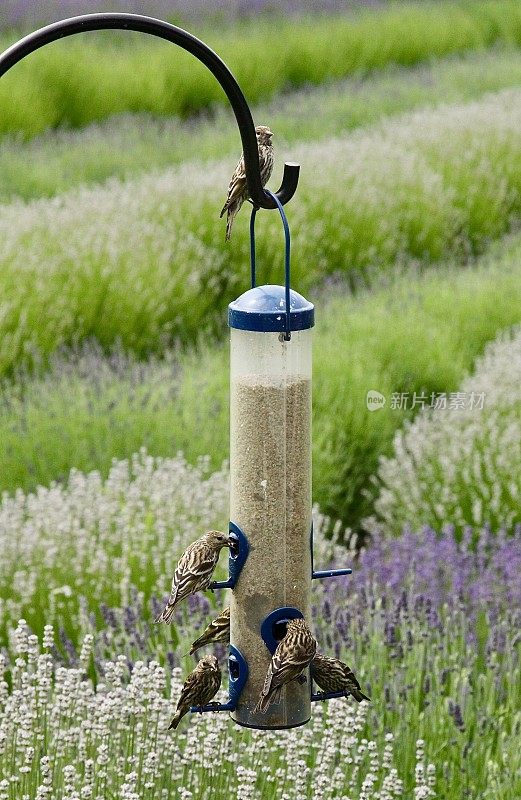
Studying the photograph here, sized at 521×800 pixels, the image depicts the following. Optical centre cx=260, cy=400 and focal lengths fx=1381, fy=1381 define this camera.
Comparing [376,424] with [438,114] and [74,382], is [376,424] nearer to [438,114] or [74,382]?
[74,382]

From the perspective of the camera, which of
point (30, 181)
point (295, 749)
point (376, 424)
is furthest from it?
point (30, 181)

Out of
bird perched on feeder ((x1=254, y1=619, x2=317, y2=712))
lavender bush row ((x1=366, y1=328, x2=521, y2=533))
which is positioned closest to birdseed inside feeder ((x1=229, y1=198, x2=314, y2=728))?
bird perched on feeder ((x1=254, y1=619, x2=317, y2=712))

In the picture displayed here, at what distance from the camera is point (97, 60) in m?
12.8

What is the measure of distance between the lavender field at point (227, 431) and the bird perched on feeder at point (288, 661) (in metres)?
0.42

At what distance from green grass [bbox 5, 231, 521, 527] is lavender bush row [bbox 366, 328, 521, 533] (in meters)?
0.22

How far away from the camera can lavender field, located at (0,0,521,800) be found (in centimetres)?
301

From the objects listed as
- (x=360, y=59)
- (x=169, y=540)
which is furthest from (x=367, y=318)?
(x=360, y=59)

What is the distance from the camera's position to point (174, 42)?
2.03 meters

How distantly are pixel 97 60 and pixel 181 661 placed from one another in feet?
33.2

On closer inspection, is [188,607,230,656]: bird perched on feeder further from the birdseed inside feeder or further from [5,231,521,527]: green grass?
[5,231,521,527]: green grass

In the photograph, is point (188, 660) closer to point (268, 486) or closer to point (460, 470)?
point (268, 486)

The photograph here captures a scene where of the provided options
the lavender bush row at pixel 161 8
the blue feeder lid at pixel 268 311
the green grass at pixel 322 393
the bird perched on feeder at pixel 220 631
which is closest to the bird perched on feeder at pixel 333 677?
the bird perched on feeder at pixel 220 631

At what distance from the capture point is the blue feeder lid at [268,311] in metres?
2.21

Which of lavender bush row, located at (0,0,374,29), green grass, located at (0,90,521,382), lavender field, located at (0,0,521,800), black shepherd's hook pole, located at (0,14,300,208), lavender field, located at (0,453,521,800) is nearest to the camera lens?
black shepherd's hook pole, located at (0,14,300,208)
